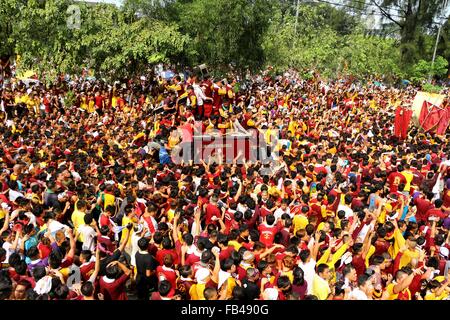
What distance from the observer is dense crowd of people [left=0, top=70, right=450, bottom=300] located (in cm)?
420

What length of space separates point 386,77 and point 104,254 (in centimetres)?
3122

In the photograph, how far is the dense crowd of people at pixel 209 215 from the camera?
13.8 ft

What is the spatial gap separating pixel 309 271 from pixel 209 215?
2013 millimetres

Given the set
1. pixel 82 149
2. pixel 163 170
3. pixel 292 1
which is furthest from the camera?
pixel 292 1

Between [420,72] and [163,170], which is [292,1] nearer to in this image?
[420,72]

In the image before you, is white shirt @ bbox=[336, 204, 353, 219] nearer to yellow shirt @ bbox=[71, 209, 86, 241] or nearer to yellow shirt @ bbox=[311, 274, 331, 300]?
yellow shirt @ bbox=[311, 274, 331, 300]

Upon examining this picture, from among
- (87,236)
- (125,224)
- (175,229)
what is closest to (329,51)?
(175,229)

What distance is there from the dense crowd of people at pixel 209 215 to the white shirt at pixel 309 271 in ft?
0.06

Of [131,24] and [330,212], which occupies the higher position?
[131,24]

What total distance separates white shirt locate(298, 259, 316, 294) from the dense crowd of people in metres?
0.02

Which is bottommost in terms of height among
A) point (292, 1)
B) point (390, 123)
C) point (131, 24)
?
point (390, 123)

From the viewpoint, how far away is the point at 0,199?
6.00 metres
